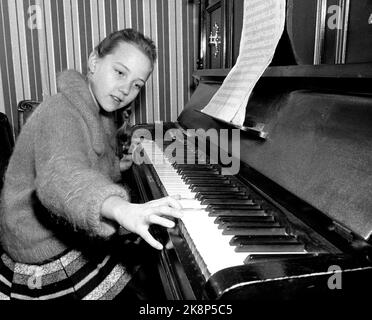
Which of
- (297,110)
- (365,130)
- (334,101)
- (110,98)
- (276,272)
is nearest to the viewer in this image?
(276,272)

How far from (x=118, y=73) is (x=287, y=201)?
32.2 inches

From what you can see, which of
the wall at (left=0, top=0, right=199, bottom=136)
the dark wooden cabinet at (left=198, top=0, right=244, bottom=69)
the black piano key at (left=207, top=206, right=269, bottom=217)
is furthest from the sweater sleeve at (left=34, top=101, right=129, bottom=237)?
the wall at (left=0, top=0, right=199, bottom=136)

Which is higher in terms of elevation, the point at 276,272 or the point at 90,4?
the point at 90,4

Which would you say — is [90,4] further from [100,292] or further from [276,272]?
[276,272]

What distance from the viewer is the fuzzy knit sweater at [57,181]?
33.6 inches

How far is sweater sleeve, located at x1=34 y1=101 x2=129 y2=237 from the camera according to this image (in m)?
0.83

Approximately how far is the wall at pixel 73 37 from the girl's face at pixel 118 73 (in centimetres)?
149

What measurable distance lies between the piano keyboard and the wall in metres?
1.90

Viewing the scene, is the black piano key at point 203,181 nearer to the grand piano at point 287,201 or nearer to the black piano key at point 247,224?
the grand piano at point 287,201

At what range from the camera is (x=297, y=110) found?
1120 millimetres

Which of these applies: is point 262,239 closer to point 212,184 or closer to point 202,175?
point 212,184

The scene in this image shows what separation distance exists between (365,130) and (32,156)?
0.99 meters
